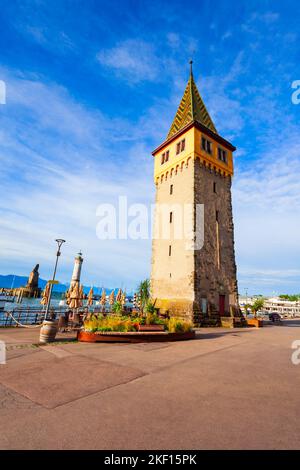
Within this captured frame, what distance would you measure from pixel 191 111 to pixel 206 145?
4.57 m

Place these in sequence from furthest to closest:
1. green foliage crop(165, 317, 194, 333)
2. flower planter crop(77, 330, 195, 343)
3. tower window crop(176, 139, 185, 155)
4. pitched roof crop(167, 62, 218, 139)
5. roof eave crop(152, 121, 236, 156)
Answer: pitched roof crop(167, 62, 218, 139), tower window crop(176, 139, 185, 155), roof eave crop(152, 121, 236, 156), green foliage crop(165, 317, 194, 333), flower planter crop(77, 330, 195, 343)

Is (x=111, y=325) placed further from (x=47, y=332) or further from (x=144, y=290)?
(x=144, y=290)

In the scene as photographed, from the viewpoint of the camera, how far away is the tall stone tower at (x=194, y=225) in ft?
63.7

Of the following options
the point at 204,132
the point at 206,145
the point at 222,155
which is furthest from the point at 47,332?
the point at 222,155

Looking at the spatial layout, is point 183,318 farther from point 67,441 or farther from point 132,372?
point 67,441

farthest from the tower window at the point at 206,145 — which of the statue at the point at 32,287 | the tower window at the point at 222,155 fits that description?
the statue at the point at 32,287

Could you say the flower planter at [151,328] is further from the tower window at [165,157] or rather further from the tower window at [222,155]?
the tower window at [222,155]

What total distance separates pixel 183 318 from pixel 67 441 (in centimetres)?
1616

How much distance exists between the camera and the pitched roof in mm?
25109

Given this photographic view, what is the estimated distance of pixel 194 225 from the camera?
65.2 feet

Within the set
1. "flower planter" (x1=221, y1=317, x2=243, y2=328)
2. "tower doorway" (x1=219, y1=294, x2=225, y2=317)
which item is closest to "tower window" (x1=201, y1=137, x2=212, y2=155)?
"tower doorway" (x1=219, y1=294, x2=225, y2=317)

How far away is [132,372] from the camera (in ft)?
19.7

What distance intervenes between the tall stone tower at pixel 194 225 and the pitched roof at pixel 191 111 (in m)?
0.18

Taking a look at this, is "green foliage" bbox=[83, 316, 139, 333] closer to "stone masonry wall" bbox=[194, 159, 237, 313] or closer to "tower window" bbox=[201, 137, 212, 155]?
"stone masonry wall" bbox=[194, 159, 237, 313]
